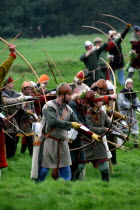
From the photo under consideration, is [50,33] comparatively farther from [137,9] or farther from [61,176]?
[61,176]

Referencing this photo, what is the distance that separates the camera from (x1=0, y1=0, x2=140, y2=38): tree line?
45656mm

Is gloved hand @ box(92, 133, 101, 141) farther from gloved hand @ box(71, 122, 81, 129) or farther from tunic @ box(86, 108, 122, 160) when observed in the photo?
tunic @ box(86, 108, 122, 160)

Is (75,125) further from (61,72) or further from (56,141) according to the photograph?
(61,72)

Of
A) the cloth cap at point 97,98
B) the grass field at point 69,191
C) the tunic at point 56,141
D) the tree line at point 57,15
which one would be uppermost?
the tree line at point 57,15

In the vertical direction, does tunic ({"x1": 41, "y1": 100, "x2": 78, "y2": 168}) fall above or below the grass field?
above

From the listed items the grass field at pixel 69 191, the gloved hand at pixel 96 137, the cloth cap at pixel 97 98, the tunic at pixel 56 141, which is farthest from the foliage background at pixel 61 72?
the cloth cap at pixel 97 98

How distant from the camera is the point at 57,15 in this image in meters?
54.4

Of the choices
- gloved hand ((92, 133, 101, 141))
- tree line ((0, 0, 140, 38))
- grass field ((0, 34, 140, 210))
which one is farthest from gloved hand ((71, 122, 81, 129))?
tree line ((0, 0, 140, 38))

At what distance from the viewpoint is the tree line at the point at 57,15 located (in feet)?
150

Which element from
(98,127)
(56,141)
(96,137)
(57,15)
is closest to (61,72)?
(98,127)

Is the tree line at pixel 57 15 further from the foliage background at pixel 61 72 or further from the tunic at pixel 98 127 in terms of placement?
the tunic at pixel 98 127

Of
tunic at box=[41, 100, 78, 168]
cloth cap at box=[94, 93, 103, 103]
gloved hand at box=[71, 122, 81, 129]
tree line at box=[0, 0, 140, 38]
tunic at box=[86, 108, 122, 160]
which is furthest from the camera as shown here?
tree line at box=[0, 0, 140, 38]

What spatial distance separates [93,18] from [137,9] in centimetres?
475

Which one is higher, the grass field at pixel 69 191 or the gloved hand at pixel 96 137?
the gloved hand at pixel 96 137
